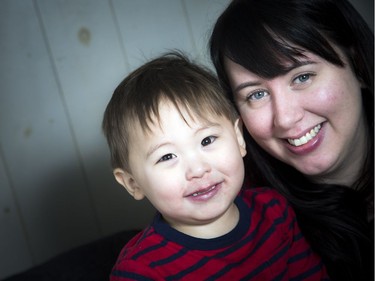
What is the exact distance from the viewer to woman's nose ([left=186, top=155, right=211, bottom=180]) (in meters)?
0.91

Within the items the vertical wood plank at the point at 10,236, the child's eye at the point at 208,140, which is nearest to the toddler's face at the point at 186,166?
the child's eye at the point at 208,140

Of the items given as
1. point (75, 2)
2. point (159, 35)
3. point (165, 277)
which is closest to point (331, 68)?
point (165, 277)

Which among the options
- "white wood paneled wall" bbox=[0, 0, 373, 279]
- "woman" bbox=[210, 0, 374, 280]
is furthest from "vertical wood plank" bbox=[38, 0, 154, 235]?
"woman" bbox=[210, 0, 374, 280]

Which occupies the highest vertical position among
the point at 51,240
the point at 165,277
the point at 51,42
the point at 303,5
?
the point at 51,42

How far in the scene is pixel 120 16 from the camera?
5.75 ft

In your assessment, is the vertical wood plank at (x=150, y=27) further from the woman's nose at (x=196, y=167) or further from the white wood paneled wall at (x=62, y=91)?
the woman's nose at (x=196, y=167)

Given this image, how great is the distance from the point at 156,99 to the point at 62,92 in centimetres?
90

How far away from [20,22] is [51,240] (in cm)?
85

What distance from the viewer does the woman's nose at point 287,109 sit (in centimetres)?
104

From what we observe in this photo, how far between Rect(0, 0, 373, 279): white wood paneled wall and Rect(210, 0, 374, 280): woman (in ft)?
2.06

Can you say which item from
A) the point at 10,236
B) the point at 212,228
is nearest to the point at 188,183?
the point at 212,228

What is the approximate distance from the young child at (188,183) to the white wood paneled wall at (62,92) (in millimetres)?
739

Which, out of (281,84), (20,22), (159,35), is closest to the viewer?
(281,84)

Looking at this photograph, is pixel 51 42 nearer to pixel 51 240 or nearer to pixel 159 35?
pixel 159 35
